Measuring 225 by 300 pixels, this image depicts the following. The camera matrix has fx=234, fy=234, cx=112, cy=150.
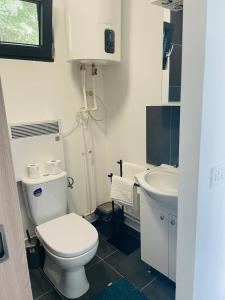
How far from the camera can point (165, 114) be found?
6.14 feet

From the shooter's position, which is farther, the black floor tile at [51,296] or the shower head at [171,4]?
the black floor tile at [51,296]

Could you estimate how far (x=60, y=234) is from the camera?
1.68m

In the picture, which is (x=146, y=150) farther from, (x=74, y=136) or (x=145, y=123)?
(x=74, y=136)

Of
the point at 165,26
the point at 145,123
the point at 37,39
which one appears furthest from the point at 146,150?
the point at 37,39

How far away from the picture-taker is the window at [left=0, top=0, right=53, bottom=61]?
1704 millimetres

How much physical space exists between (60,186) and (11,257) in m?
1.29

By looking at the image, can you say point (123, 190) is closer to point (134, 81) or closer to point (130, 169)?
point (130, 169)

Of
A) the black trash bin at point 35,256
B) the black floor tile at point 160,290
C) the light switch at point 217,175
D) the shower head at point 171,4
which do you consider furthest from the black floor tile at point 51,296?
the shower head at point 171,4

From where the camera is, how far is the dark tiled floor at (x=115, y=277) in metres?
1.68

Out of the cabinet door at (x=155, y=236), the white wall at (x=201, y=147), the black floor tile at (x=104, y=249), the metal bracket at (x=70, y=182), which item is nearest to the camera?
the white wall at (x=201, y=147)

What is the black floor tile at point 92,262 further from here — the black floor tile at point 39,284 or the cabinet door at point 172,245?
the cabinet door at point 172,245

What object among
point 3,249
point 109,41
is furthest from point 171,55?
point 3,249

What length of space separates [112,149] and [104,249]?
968 mm

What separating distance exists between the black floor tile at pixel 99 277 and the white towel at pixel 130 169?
78 centimetres
